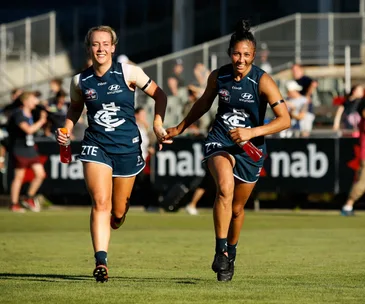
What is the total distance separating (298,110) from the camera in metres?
25.0

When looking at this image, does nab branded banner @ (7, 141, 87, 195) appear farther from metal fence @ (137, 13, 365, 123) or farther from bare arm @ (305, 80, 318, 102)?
bare arm @ (305, 80, 318, 102)

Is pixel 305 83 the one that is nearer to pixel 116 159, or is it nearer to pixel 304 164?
pixel 304 164

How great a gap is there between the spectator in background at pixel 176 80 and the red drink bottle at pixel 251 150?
1705 cm

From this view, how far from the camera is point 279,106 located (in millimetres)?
11148

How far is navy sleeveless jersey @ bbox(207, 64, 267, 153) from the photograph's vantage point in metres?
11.1

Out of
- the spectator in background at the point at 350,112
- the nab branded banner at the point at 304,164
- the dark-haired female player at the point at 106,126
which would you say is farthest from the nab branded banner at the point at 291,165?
the dark-haired female player at the point at 106,126

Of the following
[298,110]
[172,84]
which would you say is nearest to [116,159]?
[298,110]

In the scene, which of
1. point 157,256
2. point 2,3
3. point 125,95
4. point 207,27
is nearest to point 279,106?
point 125,95

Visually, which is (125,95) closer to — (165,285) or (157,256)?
(165,285)

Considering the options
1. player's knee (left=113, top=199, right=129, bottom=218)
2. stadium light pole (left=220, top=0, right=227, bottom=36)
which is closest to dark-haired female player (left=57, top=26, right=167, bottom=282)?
player's knee (left=113, top=199, right=129, bottom=218)

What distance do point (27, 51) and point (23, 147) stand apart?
914 centimetres

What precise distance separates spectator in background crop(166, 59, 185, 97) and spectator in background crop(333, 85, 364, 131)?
4.56 m

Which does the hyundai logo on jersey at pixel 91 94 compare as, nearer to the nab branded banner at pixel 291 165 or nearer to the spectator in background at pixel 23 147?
the nab branded banner at pixel 291 165

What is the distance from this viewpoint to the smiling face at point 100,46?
11.1 metres
